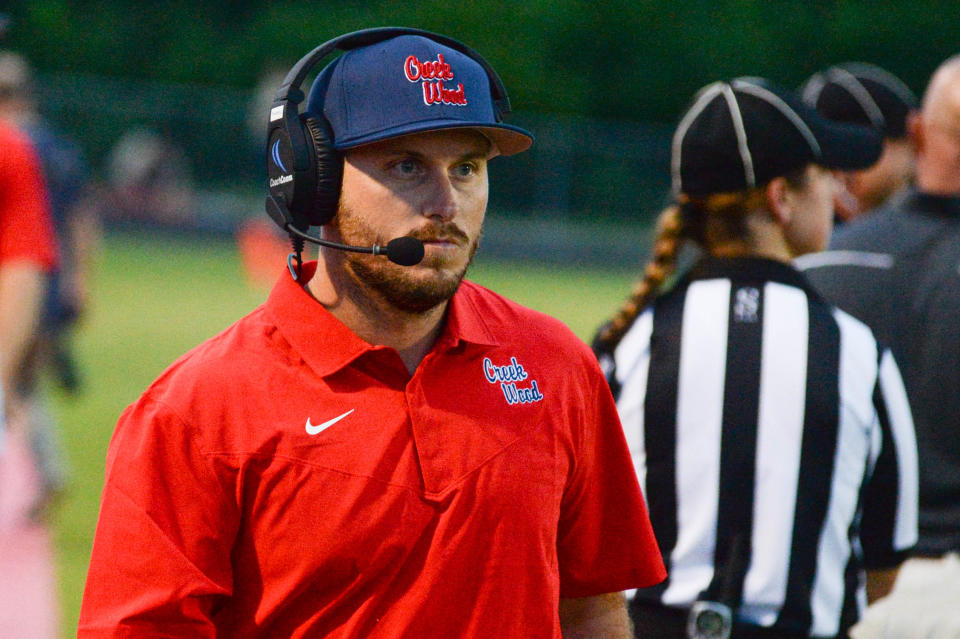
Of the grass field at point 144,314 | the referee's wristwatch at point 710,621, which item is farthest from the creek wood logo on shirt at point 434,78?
the grass field at point 144,314

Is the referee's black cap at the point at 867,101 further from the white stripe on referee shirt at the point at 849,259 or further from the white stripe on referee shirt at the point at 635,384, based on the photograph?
the white stripe on referee shirt at the point at 635,384

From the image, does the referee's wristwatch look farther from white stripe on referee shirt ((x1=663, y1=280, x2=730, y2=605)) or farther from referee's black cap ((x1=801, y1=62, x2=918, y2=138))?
referee's black cap ((x1=801, y1=62, x2=918, y2=138))

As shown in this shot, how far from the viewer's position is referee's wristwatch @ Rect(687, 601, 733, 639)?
9.68 ft

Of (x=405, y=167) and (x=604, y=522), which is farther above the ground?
(x=405, y=167)

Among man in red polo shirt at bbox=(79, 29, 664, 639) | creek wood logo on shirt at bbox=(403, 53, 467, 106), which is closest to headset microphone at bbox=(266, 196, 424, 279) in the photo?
man in red polo shirt at bbox=(79, 29, 664, 639)

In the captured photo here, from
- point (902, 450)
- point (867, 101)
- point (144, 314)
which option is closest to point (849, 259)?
point (902, 450)

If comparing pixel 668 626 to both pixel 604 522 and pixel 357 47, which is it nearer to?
pixel 604 522

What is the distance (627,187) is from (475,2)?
260 inches

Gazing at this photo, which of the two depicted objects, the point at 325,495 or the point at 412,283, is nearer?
the point at 325,495

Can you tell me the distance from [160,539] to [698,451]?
1389 millimetres

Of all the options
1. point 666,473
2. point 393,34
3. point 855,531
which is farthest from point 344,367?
point 855,531

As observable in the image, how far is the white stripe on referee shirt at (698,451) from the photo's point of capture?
3.03 metres

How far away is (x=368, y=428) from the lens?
217 cm

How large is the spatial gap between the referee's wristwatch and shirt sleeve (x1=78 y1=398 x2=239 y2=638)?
124cm
